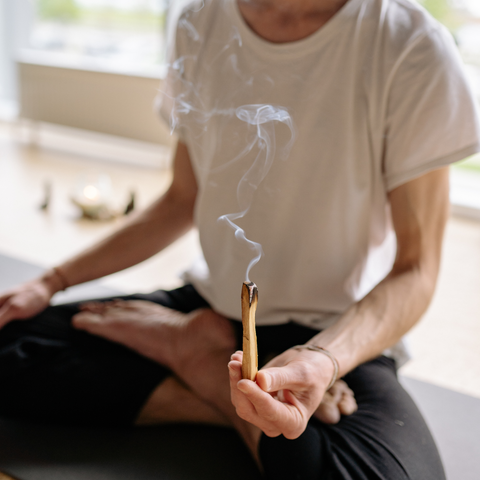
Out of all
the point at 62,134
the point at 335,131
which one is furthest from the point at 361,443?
the point at 62,134

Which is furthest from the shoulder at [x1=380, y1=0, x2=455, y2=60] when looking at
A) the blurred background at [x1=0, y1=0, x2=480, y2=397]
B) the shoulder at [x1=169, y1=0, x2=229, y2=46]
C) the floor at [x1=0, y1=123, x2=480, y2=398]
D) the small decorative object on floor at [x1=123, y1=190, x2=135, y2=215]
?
the small decorative object on floor at [x1=123, y1=190, x2=135, y2=215]

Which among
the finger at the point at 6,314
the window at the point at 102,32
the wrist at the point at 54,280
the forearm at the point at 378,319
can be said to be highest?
the forearm at the point at 378,319

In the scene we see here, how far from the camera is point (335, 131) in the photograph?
856 mm

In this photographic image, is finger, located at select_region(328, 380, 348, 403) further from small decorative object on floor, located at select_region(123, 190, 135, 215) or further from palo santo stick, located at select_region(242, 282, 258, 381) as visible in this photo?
small decorative object on floor, located at select_region(123, 190, 135, 215)

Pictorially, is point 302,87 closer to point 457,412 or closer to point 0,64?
point 457,412

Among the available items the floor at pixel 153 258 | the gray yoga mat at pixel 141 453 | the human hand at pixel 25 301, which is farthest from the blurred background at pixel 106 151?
the human hand at pixel 25 301

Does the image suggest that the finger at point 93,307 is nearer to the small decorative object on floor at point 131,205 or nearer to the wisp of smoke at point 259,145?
the wisp of smoke at point 259,145

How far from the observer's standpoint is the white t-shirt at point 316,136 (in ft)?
2.63

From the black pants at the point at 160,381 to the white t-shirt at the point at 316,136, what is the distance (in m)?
0.12

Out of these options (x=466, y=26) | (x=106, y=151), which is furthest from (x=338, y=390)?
(x=106, y=151)

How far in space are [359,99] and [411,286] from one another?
297 millimetres

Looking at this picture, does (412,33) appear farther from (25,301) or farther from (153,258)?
(153,258)

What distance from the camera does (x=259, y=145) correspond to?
0.87 metres

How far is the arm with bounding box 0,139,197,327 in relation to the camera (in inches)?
42.5
